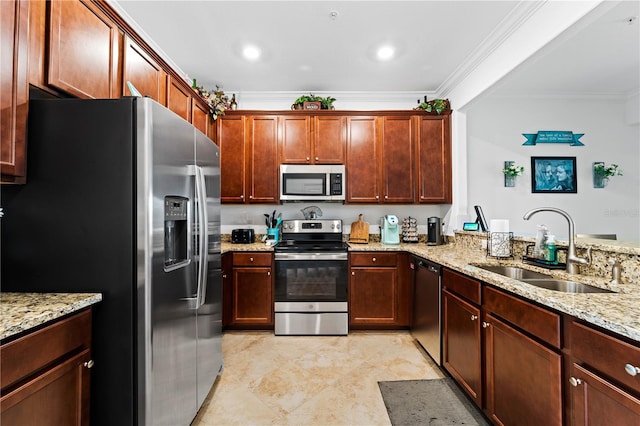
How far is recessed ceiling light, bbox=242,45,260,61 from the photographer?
8.63 feet

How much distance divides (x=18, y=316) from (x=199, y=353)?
0.98 m

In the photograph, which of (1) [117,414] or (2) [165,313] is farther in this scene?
(2) [165,313]

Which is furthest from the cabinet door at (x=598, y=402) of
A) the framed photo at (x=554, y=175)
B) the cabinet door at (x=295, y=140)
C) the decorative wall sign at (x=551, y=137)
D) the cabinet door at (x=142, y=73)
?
the decorative wall sign at (x=551, y=137)

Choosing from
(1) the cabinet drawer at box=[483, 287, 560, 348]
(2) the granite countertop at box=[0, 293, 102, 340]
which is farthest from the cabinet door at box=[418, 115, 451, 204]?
(2) the granite countertop at box=[0, 293, 102, 340]

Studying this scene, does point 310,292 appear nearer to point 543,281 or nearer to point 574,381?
point 543,281

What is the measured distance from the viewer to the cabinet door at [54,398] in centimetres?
91

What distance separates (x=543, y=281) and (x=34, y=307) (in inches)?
95.4

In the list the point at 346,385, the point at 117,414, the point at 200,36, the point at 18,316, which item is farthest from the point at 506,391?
Answer: the point at 200,36

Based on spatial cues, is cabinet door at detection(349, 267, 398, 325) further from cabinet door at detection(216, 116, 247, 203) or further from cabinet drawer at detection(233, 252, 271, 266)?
cabinet door at detection(216, 116, 247, 203)

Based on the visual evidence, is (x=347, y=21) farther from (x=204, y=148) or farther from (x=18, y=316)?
(x=18, y=316)

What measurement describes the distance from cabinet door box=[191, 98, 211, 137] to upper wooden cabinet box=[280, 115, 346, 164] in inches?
31.8

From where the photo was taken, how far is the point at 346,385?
2.18 m

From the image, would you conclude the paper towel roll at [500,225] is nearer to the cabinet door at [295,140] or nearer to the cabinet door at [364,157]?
the cabinet door at [364,157]

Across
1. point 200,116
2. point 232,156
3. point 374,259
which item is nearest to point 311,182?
point 232,156
